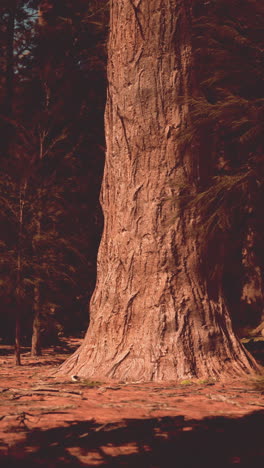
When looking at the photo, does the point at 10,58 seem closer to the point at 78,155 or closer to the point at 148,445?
the point at 78,155

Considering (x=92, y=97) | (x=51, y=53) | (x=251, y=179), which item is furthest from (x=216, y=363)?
(x=51, y=53)

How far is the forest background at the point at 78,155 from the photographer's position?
6195 millimetres

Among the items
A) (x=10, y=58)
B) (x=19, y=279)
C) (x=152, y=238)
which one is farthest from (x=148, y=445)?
(x=10, y=58)

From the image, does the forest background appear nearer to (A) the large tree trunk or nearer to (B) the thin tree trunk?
(B) the thin tree trunk

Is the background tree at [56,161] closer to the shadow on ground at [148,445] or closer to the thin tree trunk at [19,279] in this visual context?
the thin tree trunk at [19,279]

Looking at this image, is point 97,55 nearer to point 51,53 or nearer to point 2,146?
point 51,53

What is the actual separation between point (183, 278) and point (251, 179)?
1377 millimetres

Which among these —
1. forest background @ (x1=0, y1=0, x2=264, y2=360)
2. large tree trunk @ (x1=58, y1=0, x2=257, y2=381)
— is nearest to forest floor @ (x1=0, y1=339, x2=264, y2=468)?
large tree trunk @ (x1=58, y1=0, x2=257, y2=381)

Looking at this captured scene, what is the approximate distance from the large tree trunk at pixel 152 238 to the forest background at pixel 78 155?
23cm

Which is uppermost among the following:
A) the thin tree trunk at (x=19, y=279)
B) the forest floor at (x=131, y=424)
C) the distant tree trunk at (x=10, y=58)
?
the distant tree trunk at (x=10, y=58)

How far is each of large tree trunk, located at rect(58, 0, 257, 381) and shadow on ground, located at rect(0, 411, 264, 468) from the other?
1899 mm

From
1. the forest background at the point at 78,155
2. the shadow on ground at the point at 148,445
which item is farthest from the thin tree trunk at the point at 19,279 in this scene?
the shadow on ground at the point at 148,445

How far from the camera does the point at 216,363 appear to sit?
6297 mm

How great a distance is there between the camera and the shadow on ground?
10.9 feet
